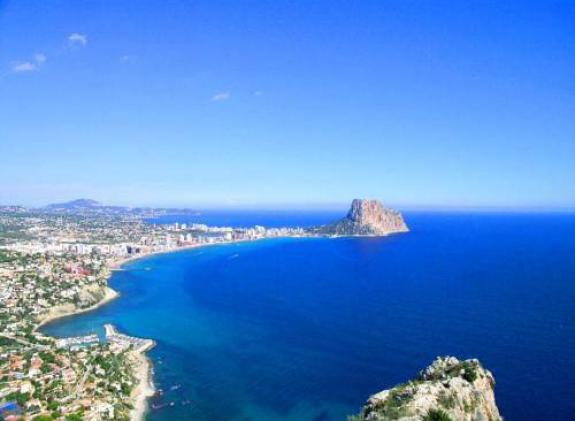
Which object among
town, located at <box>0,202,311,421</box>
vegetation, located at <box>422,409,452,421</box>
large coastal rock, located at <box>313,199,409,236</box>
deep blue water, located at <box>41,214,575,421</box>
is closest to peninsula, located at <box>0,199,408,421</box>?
town, located at <box>0,202,311,421</box>

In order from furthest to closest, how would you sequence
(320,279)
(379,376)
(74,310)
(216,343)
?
(320,279) → (74,310) → (216,343) → (379,376)

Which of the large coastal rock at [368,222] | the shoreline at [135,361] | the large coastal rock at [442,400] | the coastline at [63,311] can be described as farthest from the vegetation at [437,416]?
the large coastal rock at [368,222]

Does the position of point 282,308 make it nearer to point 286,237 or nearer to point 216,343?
point 216,343

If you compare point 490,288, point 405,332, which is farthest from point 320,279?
point 405,332

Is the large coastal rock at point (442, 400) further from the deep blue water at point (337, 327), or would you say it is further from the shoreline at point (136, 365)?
the shoreline at point (136, 365)

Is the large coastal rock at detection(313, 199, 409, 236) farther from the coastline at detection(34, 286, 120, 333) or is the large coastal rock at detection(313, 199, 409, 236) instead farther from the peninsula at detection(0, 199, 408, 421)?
the coastline at detection(34, 286, 120, 333)

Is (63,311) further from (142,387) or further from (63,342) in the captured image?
(142,387)
